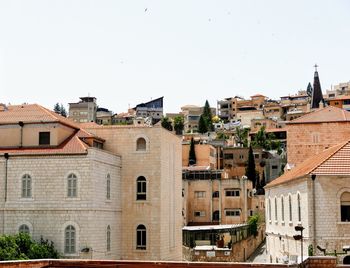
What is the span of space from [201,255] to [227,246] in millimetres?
6774

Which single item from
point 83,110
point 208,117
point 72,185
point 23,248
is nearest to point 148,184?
point 72,185

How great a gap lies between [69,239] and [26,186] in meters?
3.75

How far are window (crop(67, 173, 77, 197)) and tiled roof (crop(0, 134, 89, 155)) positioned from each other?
4.27 ft

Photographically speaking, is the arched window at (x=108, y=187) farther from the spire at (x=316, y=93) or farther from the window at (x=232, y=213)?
the spire at (x=316, y=93)

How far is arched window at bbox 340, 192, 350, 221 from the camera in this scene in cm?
2770

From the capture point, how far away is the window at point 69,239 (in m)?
33.1

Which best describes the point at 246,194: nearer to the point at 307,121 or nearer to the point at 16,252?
the point at 307,121

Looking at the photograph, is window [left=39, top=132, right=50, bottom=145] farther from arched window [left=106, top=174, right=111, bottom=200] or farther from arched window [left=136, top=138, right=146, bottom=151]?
arched window [left=136, top=138, right=146, bottom=151]

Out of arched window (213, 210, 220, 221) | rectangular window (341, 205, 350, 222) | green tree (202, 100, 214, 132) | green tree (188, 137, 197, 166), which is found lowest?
arched window (213, 210, 220, 221)

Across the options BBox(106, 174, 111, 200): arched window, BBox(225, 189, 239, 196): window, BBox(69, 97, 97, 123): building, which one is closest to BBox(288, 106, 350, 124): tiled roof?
BBox(106, 174, 111, 200): arched window

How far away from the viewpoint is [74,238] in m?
33.1

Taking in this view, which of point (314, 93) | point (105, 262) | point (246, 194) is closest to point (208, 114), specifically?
point (314, 93)

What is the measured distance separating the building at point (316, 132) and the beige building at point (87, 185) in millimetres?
13666

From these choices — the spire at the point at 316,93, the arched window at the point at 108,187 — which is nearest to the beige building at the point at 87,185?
the arched window at the point at 108,187
